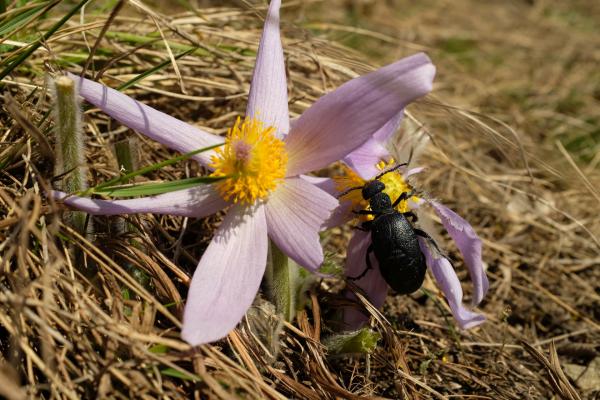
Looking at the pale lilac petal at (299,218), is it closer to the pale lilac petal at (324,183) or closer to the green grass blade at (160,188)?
the pale lilac petal at (324,183)

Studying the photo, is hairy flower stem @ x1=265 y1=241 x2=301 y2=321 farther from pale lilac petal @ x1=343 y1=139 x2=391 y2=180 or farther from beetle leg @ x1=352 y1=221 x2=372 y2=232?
pale lilac petal @ x1=343 y1=139 x2=391 y2=180

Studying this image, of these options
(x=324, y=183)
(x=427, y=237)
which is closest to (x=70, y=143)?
(x=324, y=183)

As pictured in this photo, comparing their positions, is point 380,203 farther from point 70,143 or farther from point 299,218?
point 70,143

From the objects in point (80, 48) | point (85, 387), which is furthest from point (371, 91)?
point (80, 48)

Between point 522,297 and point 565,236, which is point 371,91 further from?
point 565,236

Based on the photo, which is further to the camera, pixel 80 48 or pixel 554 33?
pixel 554 33

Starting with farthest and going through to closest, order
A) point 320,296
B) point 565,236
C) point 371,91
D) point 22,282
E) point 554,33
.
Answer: point 554,33
point 565,236
point 320,296
point 371,91
point 22,282

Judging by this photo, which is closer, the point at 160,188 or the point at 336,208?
the point at 160,188

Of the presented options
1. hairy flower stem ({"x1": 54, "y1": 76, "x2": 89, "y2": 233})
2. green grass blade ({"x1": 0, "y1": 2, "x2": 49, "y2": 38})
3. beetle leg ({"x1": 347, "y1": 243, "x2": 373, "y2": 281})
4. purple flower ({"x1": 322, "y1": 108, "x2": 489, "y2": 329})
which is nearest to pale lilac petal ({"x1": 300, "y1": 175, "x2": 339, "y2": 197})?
purple flower ({"x1": 322, "y1": 108, "x2": 489, "y2": 329})
